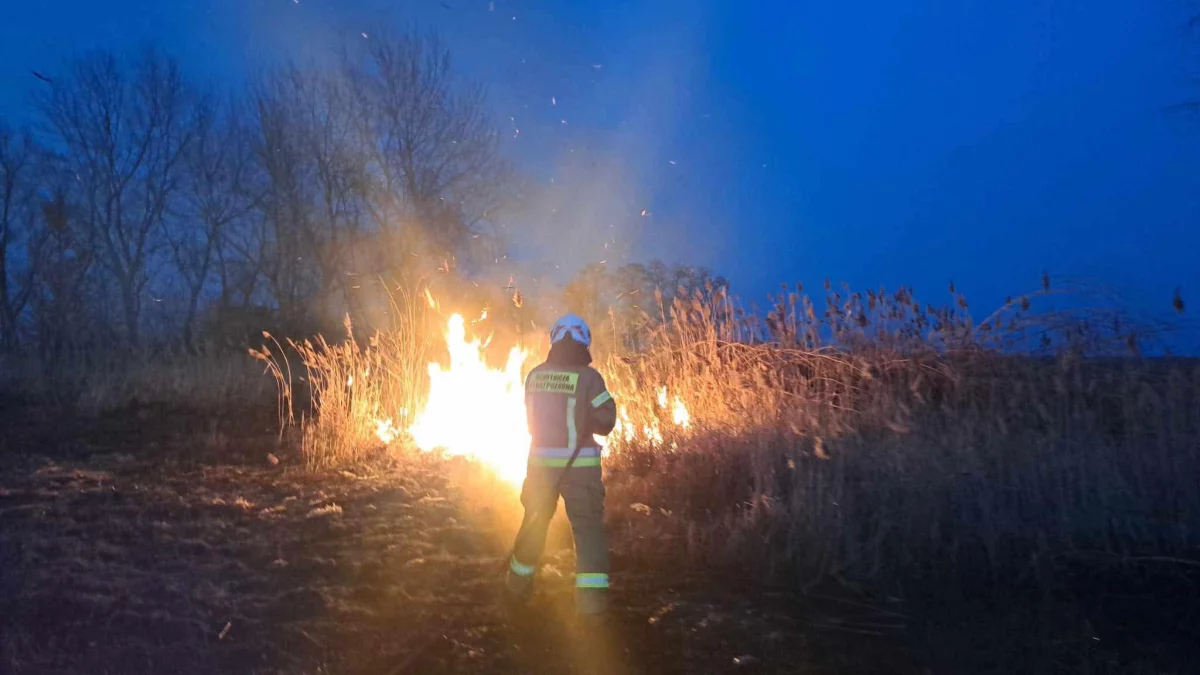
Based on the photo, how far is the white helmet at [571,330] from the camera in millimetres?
5500

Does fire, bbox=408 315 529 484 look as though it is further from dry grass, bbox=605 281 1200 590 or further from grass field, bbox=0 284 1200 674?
dry grass, bbox=605 281 1200 590

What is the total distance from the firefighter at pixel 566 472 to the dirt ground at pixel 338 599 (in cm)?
35

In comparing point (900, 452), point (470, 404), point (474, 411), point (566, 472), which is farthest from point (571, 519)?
point (470, 404)

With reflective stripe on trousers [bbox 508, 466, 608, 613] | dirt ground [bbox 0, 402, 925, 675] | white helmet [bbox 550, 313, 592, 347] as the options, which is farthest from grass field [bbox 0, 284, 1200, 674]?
white helmet [bbox 550, 313, 592, 347]

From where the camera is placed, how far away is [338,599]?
17.6ft

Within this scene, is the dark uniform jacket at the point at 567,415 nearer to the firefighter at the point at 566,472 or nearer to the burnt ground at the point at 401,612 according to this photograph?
the firefighter at the point at 566,472

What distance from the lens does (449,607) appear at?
5.24 meters

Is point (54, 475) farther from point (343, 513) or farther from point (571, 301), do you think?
point (571, 301)

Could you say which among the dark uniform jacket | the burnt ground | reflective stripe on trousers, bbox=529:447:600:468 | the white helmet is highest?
the white helmet

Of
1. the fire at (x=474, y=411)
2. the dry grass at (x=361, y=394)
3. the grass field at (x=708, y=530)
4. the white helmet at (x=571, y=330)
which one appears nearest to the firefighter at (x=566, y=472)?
the white helmet at (x=571, y=330)

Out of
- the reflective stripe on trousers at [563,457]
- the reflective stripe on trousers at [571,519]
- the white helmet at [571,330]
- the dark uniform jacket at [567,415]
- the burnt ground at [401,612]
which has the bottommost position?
the burnt ground at [401,612]

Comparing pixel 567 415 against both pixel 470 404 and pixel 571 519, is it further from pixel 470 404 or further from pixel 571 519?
pixel 470 404

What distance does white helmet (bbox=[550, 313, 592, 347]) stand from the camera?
5500 mm

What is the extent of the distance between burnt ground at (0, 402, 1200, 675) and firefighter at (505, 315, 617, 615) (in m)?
0.35
